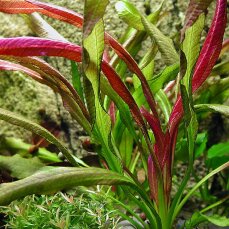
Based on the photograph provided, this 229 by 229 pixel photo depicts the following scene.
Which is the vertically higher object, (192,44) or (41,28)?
(192,44)

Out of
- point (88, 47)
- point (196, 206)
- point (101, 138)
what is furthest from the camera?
point (196, 206)

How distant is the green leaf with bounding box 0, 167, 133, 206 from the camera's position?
0.65m

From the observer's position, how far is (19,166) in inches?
42.0

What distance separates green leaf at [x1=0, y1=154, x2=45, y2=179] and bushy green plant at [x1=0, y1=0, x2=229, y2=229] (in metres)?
0.06

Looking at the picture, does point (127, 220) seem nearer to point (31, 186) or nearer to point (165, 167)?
point (165, 167)

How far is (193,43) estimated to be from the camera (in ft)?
3.01

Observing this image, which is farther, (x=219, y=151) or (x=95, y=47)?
(x=219, y=151)

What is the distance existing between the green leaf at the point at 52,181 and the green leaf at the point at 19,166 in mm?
322

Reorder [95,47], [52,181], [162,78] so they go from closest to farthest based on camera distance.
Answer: [52,181] → [95,47] → [162,78]

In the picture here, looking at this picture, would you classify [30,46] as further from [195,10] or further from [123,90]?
[195,10]

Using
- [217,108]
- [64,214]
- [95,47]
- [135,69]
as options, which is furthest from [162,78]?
[64,214]

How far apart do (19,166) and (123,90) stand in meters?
0.34

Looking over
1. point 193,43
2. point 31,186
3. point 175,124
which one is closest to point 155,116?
point 175,124

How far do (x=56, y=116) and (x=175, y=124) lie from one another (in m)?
0.79
